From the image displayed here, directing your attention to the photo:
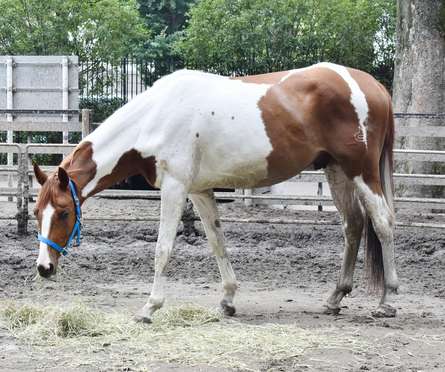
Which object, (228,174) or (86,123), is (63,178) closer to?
(228,174)

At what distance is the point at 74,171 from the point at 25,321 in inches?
45.4

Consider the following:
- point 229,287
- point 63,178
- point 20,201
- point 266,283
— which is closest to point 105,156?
point 63,178

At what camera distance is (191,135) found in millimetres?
6609

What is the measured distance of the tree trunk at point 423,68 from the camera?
→ 12344mm

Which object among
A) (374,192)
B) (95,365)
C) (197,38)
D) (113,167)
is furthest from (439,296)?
(197,38)

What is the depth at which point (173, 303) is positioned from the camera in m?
7.21

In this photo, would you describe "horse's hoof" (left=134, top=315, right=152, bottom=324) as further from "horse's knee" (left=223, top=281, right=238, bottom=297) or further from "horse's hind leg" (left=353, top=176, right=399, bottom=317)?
"horse's hind leg" (left=353, top=176, right=399, bottom=317)

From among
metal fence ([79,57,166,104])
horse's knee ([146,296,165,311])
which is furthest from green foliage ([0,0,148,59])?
horse's knee ([146,296,165,311])

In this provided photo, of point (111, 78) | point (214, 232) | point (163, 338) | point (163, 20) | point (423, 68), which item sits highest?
point (163, 20)

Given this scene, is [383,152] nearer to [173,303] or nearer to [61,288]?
[173,303]

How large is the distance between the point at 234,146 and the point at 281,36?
39.0ft

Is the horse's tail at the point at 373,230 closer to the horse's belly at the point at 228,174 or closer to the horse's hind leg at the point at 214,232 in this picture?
the horse's belly at the point at 228,174

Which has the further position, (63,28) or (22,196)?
(63,28)

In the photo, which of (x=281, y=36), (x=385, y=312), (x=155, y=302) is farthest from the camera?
(x=281, y=36)
